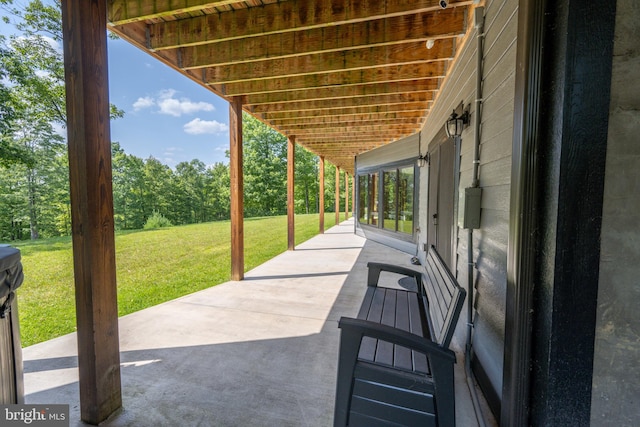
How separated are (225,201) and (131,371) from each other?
28643mm

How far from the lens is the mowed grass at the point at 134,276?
3.59 meters

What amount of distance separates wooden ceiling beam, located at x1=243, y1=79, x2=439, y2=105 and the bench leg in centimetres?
371

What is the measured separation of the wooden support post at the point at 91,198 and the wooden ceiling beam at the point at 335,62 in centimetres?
215

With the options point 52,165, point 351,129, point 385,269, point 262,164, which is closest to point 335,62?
point 385,269

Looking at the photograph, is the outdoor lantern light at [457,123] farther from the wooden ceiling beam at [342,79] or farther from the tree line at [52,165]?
the tree line at [52,165]

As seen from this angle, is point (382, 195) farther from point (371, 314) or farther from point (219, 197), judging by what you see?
point (219, 197)

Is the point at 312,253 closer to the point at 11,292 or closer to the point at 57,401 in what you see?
the point at 57,401

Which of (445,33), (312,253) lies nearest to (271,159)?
(312,253)

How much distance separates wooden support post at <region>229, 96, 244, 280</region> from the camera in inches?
176

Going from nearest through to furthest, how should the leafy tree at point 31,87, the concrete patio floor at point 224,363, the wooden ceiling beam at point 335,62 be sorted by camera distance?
the concrete patio floor at point 224,363
the wooden ceiling beam at point 335,62
the leafy tree at point 31,87

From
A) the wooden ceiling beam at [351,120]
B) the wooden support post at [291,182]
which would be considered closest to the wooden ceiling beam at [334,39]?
the wooden ceiling beam at [351,120]

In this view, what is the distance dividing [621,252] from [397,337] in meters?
0.99

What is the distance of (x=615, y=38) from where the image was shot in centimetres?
109

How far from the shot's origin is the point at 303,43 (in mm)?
3082
